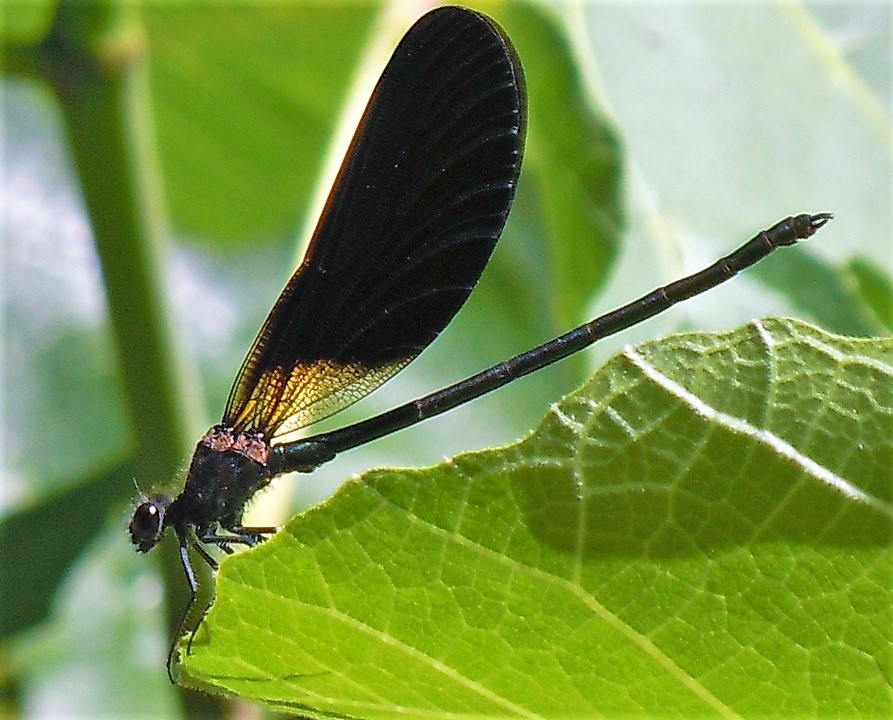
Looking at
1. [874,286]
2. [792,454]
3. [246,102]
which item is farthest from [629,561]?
[246,102]

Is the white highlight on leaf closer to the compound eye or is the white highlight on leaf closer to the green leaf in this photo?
the green leaf

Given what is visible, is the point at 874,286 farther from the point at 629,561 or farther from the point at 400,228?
the point at 629,561

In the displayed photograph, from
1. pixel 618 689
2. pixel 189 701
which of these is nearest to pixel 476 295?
pixel 189 701

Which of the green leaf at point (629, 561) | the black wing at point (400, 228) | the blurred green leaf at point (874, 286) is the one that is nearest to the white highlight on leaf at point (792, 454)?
the green leaf at point (629, 561)

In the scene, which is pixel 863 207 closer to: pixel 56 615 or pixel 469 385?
pixel 469 385

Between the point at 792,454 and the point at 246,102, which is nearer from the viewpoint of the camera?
the point at 792,454

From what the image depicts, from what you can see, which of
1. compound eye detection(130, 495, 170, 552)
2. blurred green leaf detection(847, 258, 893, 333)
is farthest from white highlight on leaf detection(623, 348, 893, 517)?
compound eye detection(130, 495, 170, 552)

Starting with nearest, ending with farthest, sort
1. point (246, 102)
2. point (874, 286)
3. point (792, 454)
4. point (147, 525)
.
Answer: point (792, 454) < point (147, 525) < point (874, 286) < point (246, 102)
